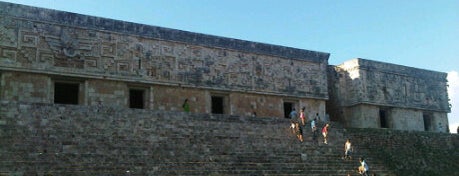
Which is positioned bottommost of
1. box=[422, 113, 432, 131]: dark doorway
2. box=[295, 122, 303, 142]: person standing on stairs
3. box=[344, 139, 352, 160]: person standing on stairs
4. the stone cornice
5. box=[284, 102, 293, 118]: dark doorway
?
box=[344, 139, 352, 160]: person standing on stairs

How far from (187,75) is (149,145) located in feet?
18.8

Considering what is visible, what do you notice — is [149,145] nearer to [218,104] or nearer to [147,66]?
[147,66]

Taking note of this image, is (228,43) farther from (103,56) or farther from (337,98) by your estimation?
(337,98)

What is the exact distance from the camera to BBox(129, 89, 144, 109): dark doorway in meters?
16.9

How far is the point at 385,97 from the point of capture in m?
21.8

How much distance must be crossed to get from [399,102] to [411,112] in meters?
0.97

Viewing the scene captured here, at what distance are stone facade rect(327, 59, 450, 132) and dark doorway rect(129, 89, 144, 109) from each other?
9.23 metres

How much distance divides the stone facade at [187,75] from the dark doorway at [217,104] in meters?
0.04

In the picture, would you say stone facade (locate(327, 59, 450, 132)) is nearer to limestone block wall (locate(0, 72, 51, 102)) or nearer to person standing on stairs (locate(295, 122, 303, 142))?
person standing on stairs (locate(295, 122, 303, 142))

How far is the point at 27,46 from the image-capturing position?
1495cm

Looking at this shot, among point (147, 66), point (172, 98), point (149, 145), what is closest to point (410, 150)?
point (172, 98)

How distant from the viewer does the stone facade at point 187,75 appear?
1501 cm

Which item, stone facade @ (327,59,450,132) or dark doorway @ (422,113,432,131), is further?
dark doorway @ (422,113,432,131)

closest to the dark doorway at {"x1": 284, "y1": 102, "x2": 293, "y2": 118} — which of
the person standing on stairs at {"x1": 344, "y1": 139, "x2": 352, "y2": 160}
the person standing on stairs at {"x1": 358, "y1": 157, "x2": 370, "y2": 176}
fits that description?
the person standing on stairs at {"x1": 344, "y1": 139, "x2": 352, "y2": 160}
